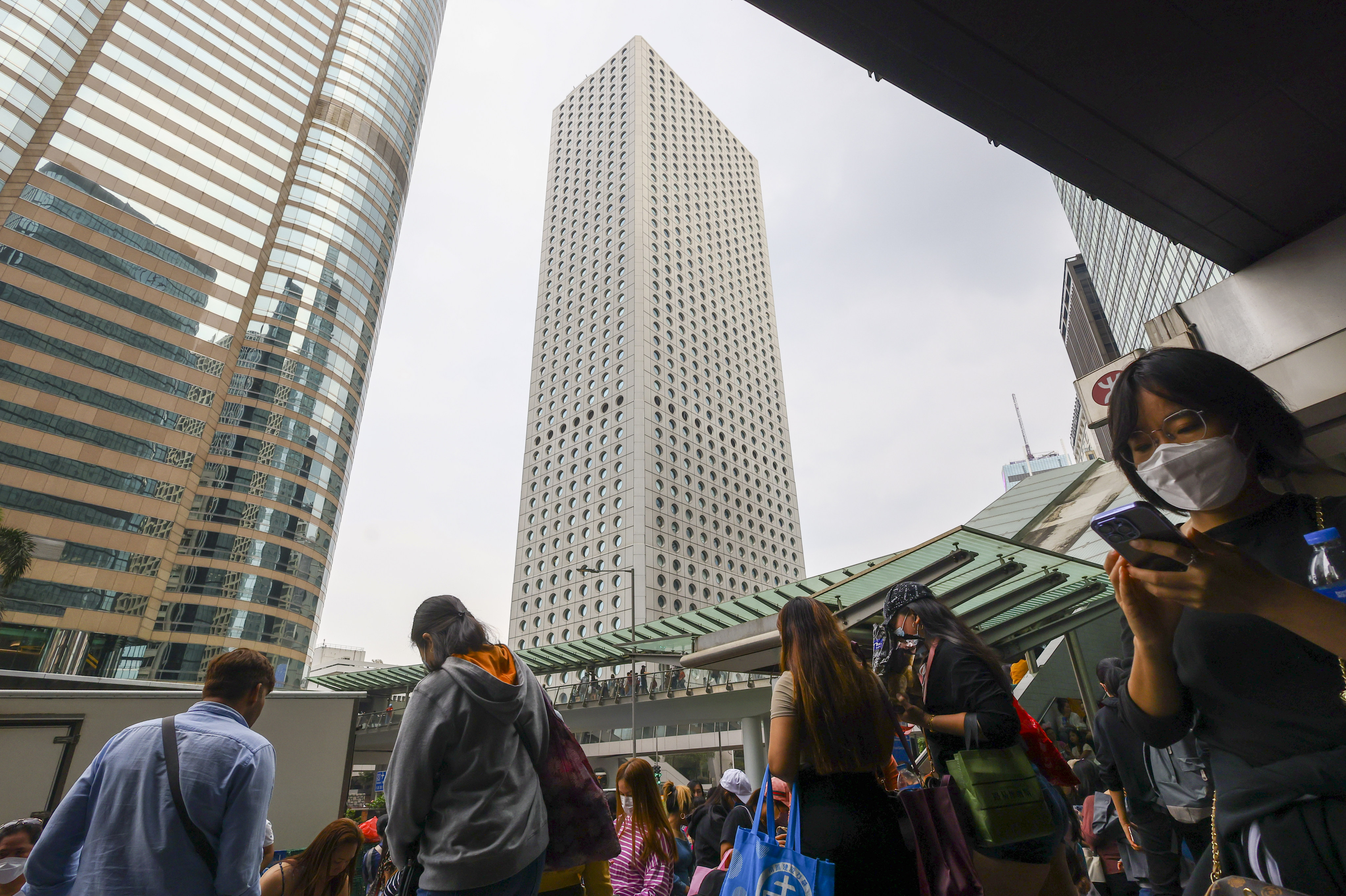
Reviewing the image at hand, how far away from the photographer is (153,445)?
4103cm

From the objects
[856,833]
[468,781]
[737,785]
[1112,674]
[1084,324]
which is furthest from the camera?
[1084,324]

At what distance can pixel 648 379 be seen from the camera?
7019cm

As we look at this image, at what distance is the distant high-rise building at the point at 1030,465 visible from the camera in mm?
161500

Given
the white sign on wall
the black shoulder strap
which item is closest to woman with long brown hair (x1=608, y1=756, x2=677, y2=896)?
the black shoulder strap

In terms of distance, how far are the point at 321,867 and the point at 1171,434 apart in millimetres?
5078

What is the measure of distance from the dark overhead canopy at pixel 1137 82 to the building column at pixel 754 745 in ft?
72.3

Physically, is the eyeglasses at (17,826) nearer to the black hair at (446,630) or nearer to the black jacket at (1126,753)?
the black hair at (446,630)

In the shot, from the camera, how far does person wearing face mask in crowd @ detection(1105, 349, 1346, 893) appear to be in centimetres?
112

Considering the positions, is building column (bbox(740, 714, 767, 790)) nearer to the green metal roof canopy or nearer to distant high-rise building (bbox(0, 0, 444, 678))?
the green metal roof canopy

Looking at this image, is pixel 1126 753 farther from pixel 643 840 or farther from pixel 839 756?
pixel 643 840

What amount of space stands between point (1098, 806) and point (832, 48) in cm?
562

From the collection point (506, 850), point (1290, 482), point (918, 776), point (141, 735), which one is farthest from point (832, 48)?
point (141, 735)

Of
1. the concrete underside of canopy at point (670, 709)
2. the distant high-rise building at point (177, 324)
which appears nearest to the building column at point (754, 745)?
the concrete underside of canopy at point (670, 709)

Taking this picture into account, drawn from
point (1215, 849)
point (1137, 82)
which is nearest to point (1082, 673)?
point (1137, 82)
